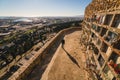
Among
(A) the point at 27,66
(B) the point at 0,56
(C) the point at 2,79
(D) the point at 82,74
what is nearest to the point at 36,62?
(A) the point at 27,66

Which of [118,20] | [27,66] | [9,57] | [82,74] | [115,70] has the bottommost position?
[9,57]

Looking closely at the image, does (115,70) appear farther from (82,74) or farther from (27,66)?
(27,66)

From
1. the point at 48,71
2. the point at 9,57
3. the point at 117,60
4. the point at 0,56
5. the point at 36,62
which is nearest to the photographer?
the point at 117,60

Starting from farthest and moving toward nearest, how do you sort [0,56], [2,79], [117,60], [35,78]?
1. [0,56]
2. [2,79]
3. [35,78]
4. [117,60]

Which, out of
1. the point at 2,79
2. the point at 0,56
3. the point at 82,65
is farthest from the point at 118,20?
the point at 0,56

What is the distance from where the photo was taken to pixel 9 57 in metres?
28.5

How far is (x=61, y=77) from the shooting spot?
27.5 feet

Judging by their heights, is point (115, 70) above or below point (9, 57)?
above

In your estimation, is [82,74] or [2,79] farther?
[2,79]

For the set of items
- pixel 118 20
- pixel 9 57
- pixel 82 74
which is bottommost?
pixel 9 57

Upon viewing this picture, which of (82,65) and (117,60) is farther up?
(117,60)

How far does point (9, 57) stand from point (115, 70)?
29.1 meters

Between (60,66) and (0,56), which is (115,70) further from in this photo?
(0,56)

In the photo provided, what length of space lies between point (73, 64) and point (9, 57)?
2354 centimetres
